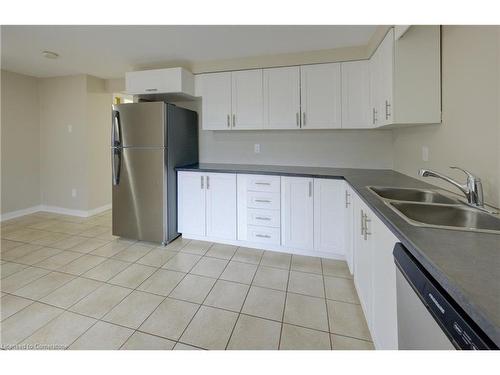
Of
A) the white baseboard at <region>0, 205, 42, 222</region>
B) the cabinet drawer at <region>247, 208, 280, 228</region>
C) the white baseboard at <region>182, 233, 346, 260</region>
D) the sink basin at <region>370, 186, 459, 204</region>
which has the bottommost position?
the white baseboard at <region>182, 233, 346, 260</region>

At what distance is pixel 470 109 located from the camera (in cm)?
144

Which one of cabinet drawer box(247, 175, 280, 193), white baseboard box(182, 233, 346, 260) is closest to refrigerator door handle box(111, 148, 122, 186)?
white baseboard box(182, 233, 346, 260)

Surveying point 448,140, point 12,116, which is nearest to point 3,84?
point 12,116

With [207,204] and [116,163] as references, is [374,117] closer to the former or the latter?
[207,204]

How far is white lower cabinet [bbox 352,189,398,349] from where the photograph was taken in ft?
3.60

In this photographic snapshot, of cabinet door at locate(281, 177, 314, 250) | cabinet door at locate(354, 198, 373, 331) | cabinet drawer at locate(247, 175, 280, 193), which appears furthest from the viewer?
cabinet drawer at locate(247, 175, 280, 193)

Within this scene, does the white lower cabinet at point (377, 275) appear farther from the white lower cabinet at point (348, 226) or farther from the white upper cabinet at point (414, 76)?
the white upper cabinet at point (414, 76)

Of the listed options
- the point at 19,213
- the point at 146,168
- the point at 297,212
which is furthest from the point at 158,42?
the point at 19,213

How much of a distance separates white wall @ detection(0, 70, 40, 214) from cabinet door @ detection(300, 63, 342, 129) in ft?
14.4

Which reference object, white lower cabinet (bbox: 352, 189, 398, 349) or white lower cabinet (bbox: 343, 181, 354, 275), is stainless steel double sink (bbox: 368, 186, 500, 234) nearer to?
white lower cabinet (bbox: 352, 189, 398, 349)

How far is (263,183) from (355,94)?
4.55ft

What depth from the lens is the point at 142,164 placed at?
288 centimetres

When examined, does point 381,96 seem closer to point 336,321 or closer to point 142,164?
point 336,321

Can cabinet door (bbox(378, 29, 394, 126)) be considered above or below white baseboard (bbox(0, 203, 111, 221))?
above
